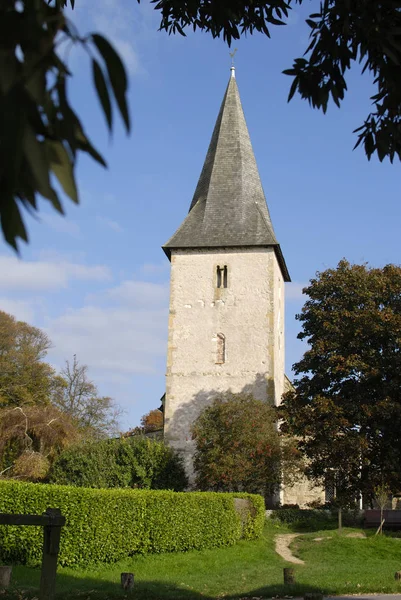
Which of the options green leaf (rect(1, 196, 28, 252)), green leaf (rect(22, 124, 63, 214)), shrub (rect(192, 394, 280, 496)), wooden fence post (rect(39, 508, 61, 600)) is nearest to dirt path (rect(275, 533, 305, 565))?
shrub (rect(192, 394, 280, 496))


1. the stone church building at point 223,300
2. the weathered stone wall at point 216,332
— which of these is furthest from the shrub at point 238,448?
the stone church building at point 223,300

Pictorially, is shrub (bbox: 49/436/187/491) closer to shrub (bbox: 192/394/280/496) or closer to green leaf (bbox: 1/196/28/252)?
shrub (bbox: 192/394/280/496)

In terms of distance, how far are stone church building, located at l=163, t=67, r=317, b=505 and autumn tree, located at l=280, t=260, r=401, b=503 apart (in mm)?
4516

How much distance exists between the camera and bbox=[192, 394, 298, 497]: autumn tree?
26703 mm

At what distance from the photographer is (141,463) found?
1135 inches

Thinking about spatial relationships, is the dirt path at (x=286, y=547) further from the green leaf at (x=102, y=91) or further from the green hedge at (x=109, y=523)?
the green leaf at (x=102, y=91)

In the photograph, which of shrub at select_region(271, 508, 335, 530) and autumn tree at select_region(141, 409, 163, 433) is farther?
autumn tree at select_region(141, 409, 163, 433)

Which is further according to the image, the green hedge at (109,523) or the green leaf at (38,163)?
the green hedge at (109,523)

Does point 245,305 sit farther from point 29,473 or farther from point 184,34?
point 184,34

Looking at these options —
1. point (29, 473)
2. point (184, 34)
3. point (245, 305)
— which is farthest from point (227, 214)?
point (184, 34)

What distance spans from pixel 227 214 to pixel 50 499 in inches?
896

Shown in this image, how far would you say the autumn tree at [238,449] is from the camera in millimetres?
26703

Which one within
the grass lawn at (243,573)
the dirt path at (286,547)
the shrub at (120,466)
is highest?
the shrub at (120,466)

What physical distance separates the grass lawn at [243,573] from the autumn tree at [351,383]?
5.09 meters
